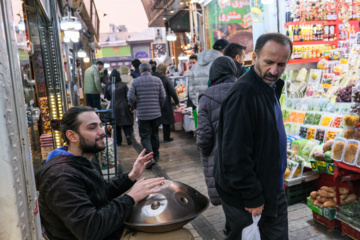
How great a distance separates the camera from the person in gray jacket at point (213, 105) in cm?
297

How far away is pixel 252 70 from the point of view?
191cm

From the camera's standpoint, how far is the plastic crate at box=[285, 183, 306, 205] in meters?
3.80

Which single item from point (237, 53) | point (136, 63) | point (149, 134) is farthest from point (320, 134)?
point (136, 63)

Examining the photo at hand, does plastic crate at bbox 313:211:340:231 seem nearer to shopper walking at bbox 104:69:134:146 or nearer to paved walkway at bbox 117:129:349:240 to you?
paved walkway at bbox 117:129:349:240

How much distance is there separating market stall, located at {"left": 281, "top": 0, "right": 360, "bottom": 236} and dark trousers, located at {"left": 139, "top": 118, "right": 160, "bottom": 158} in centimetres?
262

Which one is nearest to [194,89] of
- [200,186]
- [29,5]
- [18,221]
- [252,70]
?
[200,186]

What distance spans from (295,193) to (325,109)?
128 cm

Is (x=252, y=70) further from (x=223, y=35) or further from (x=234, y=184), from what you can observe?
(x=223, y=35)

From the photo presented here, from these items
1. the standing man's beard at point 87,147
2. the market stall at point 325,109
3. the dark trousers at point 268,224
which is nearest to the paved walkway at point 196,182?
the market stall at point 325,109

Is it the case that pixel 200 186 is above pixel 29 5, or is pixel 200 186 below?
below

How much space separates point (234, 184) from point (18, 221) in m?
1.15

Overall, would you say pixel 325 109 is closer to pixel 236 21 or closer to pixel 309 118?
pixel 309 118

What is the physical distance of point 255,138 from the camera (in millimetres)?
1823

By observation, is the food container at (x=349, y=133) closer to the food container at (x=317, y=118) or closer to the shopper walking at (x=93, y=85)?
the food container at (x=317, y=118)
